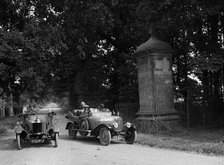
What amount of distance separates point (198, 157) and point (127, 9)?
61.1 ft

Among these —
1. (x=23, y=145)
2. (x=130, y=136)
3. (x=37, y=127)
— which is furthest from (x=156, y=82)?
(x=23, y=145)

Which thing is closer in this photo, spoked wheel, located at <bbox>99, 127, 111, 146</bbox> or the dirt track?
the dirt track

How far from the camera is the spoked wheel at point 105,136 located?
605 inches

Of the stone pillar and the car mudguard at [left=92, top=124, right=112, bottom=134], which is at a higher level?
the stone pillar

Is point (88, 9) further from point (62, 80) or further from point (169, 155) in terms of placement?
point (62, 80)

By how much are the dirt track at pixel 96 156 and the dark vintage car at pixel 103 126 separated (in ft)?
1.30

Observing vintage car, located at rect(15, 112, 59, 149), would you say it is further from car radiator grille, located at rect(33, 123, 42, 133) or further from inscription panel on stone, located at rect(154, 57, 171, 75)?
inscription panel on stone, located at rect(154, 57, 171, 75)

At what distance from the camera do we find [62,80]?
4134 cm

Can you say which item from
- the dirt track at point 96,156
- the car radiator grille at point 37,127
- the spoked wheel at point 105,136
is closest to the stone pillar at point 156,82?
the dirt track at point 96,156

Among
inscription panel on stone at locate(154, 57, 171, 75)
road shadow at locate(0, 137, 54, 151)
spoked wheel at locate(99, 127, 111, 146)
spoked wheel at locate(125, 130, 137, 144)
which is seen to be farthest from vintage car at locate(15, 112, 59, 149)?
inscription panel on stone at locate(154, 57, 171, 75)

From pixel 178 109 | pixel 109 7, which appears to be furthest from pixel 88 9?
pixel 178 109

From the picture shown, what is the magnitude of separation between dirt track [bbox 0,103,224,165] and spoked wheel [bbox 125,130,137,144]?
11.7 inches

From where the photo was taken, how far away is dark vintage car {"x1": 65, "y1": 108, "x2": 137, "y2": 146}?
618 inches

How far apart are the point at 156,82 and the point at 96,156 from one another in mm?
7791
